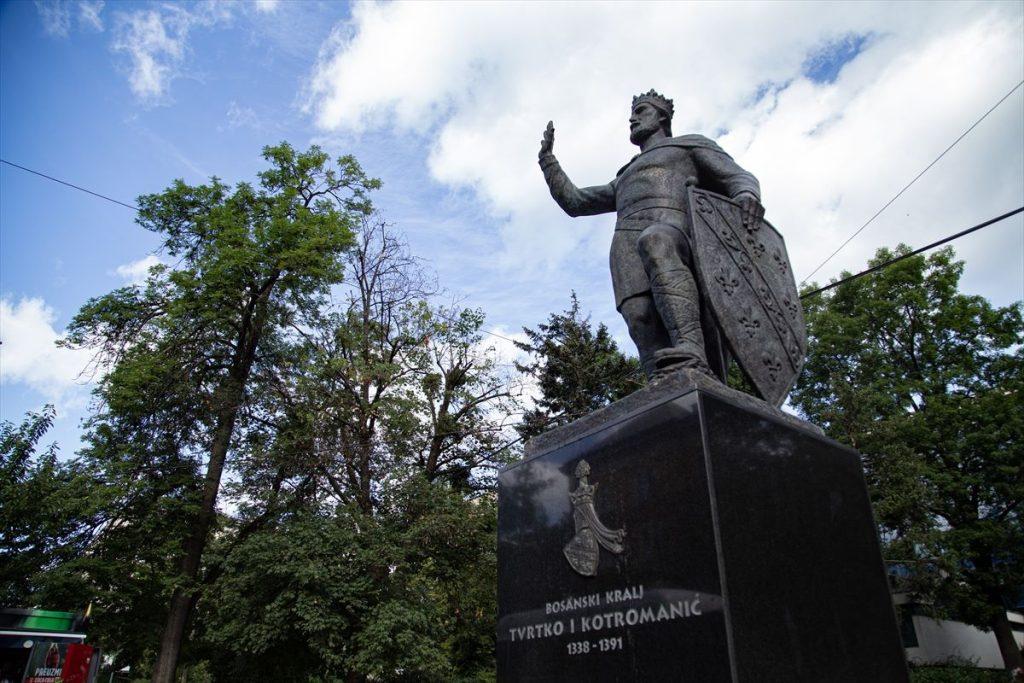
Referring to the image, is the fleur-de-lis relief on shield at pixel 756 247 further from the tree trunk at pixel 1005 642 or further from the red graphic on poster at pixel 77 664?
the tree trunk at pixel 1005 642

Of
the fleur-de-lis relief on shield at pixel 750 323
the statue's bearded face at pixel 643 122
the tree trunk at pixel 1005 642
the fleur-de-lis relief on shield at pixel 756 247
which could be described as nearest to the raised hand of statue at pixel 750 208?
the fleur-de-lis relief on shield at pixel 756 247

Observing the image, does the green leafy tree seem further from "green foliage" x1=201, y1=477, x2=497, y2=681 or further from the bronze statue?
the bronze statue

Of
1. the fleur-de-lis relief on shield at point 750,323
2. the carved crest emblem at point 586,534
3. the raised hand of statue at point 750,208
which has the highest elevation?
the raised hand of statue at point 750,208

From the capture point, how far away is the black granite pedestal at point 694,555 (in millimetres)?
2750

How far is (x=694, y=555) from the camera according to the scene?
2.82m

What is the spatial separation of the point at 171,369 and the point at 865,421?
19.9m

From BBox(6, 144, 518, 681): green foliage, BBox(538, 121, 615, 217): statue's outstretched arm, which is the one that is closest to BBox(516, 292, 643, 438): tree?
BBox(6, 144, 518, 681): green foliage

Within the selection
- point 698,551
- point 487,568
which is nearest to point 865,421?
point 487,568

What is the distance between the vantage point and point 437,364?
2156cm

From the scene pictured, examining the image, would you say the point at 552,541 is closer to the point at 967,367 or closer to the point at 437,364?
the point at 437,364

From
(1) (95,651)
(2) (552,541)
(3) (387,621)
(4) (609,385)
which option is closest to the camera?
(2) (552,541)

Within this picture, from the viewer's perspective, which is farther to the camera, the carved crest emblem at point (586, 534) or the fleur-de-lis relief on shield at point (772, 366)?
the fleur-de-lis relief on shield at point (772, 366)

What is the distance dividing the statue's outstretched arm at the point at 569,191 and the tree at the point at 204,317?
14.2 m

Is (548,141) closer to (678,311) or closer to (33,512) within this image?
(678,311)
